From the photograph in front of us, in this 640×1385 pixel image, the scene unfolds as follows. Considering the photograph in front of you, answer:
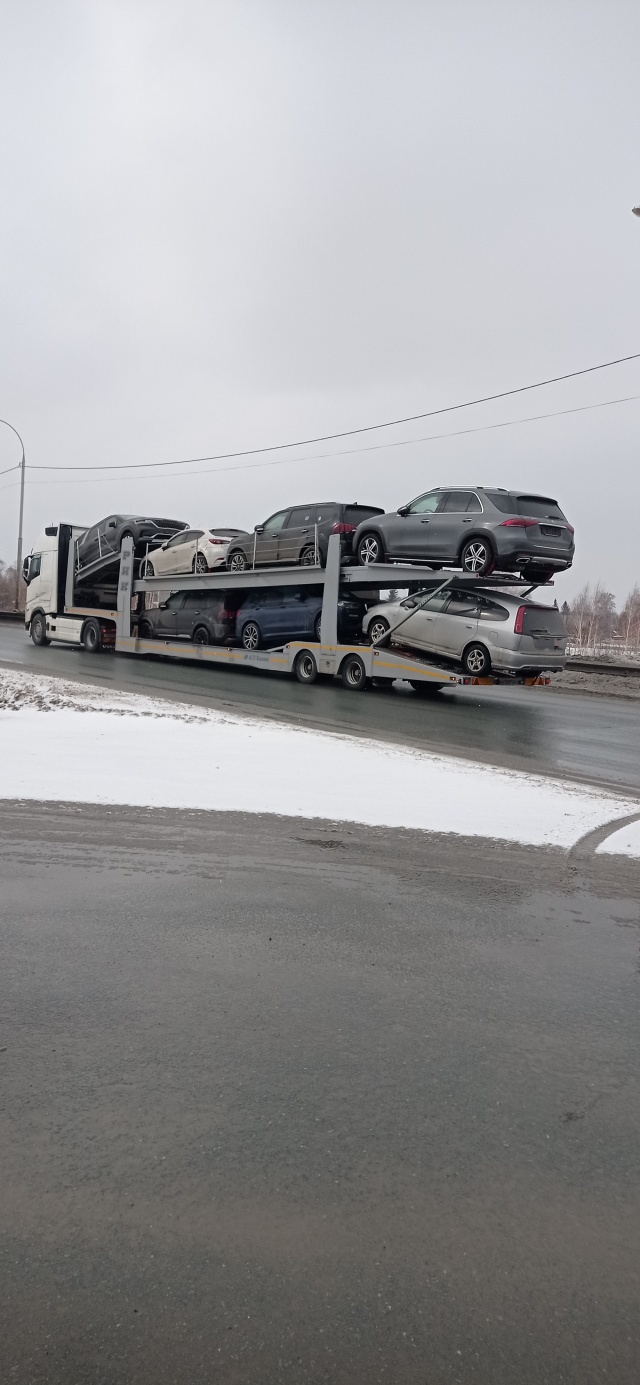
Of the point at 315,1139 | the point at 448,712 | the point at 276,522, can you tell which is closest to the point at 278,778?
the point at 315,1139

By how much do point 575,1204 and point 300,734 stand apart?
356 inches

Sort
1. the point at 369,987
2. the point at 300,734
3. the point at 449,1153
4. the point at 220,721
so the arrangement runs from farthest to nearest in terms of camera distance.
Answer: the point at 220,721
the point at 300,734
the point at 369,987
the point at 449,1153

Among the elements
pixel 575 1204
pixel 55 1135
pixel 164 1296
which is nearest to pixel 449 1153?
pixel 575 1204

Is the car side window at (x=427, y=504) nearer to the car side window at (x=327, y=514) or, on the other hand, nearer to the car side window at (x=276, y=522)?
the car side window at (x=327, y=514)

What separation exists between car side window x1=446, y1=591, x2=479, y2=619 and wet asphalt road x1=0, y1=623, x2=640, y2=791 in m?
1.68

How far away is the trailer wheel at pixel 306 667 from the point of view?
1916 cm

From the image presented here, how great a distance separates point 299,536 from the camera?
18781 mm

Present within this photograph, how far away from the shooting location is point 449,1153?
2889 millimetres

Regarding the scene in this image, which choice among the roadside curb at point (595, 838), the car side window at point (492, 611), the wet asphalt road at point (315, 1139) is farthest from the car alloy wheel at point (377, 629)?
the wet asphalt road at point (315, 1139)

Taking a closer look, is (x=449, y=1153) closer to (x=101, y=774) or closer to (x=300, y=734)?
(x=101, y=774)

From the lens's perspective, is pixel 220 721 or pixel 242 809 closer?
pixel 242 809

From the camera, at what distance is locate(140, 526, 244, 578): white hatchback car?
21.3m

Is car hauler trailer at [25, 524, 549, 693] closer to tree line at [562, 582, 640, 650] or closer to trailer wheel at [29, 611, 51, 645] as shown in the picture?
trailer wheel at [29, 611, 51, 645]

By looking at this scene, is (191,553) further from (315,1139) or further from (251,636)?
(315,1139)
